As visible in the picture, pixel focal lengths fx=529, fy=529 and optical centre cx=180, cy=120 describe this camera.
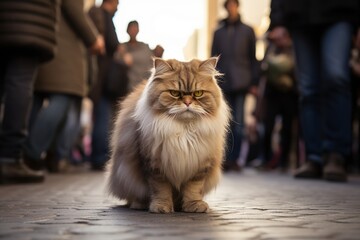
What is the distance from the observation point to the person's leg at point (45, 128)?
4.59 metres

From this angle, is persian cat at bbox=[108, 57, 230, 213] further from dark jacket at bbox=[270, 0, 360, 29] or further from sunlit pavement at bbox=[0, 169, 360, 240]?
dark jacket at bbox=[270, 0, 360, 29]

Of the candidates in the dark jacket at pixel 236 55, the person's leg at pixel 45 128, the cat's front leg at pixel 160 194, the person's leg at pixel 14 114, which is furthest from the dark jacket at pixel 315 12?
the cat's front leg at pixel 160 194

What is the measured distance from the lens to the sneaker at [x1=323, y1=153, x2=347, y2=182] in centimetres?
430

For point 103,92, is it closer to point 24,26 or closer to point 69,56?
point 69,56

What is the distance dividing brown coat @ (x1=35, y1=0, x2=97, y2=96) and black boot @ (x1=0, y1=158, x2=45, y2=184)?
100 cm

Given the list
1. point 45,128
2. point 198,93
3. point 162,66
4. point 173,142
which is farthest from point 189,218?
point 45,128

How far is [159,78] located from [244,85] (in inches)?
161

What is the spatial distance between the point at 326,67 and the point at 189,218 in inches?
106

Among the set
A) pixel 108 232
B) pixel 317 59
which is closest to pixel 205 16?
pixel 317 59

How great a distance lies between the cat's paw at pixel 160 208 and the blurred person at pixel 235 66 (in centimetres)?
409

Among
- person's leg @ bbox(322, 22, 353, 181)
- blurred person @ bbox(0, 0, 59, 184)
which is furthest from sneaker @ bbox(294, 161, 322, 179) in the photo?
blurred person @ bbox(0, 0, 59, 184)

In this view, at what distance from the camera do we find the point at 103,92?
6.68 metres

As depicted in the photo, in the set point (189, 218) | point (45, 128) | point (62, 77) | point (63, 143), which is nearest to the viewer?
point (189, 218)

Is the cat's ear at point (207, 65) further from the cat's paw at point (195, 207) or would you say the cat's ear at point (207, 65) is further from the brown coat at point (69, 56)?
the brown coat at point (69, 56)
